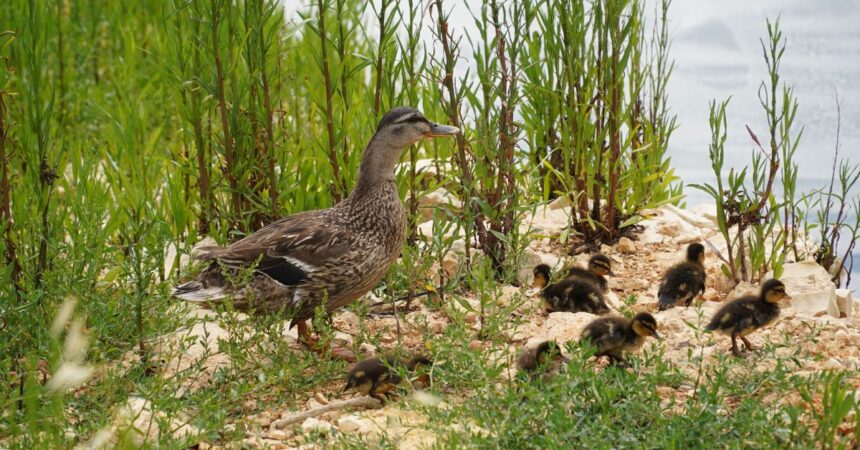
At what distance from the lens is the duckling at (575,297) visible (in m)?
6.05

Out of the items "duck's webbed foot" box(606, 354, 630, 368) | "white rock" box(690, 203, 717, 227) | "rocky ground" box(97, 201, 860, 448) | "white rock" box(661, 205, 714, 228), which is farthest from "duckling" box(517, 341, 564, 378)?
"white rock" box(690, 203, 717, 227)

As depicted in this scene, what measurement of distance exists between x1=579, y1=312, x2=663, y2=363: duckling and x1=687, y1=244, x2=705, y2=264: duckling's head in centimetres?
171

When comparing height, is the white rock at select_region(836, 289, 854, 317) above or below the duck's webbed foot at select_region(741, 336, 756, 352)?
below

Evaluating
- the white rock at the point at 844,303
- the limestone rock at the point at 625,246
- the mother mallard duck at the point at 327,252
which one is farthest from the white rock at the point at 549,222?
the white rock at the point at 844,303

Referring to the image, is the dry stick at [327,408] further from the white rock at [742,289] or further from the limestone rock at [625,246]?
the limestone rock at [625,246]

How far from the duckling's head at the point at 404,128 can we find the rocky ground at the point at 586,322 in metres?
0.89

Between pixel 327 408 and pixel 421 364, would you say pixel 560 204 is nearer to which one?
pixel 421 364

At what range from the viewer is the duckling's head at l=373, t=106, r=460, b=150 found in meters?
5.91

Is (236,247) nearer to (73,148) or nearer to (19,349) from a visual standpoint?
(19,349)

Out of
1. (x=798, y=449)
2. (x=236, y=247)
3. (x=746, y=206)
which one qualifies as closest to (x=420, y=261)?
(x=236, y=247)

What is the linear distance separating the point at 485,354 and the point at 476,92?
2.36m

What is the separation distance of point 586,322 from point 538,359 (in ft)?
3.59

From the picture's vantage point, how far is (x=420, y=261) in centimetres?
608

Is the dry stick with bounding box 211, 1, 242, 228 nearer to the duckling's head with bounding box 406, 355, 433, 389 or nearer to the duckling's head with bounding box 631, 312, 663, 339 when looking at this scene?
the duckling's head with bounding box 406, 355, 433, 389
